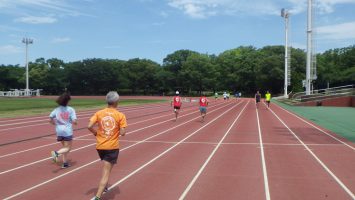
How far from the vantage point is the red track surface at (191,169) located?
7.25 meters

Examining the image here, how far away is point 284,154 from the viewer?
1152 cm

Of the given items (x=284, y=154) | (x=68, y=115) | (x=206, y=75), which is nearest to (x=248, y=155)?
(x=284, y=154)

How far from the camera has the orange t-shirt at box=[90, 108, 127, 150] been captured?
6.50m

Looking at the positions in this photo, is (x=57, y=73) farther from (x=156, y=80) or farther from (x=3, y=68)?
(x=156, y=80)

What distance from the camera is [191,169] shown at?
922 centimetres

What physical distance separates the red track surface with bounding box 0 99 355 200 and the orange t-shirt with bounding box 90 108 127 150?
3.03 ft

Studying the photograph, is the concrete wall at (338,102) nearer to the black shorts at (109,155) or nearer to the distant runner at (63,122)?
the distant runner at (63,122)

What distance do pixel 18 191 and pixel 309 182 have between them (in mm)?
4932

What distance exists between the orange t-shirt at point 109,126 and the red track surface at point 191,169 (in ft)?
3.03


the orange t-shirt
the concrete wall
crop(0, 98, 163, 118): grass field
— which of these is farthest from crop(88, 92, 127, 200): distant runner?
the concrete wall

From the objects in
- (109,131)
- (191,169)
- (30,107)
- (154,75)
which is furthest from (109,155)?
(154,75)

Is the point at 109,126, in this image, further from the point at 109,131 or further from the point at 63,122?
the point at 63,122

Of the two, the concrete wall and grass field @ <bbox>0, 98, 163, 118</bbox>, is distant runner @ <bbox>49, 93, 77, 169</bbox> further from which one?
the concrete wall

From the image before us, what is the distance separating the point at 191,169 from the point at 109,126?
10.4 ft
